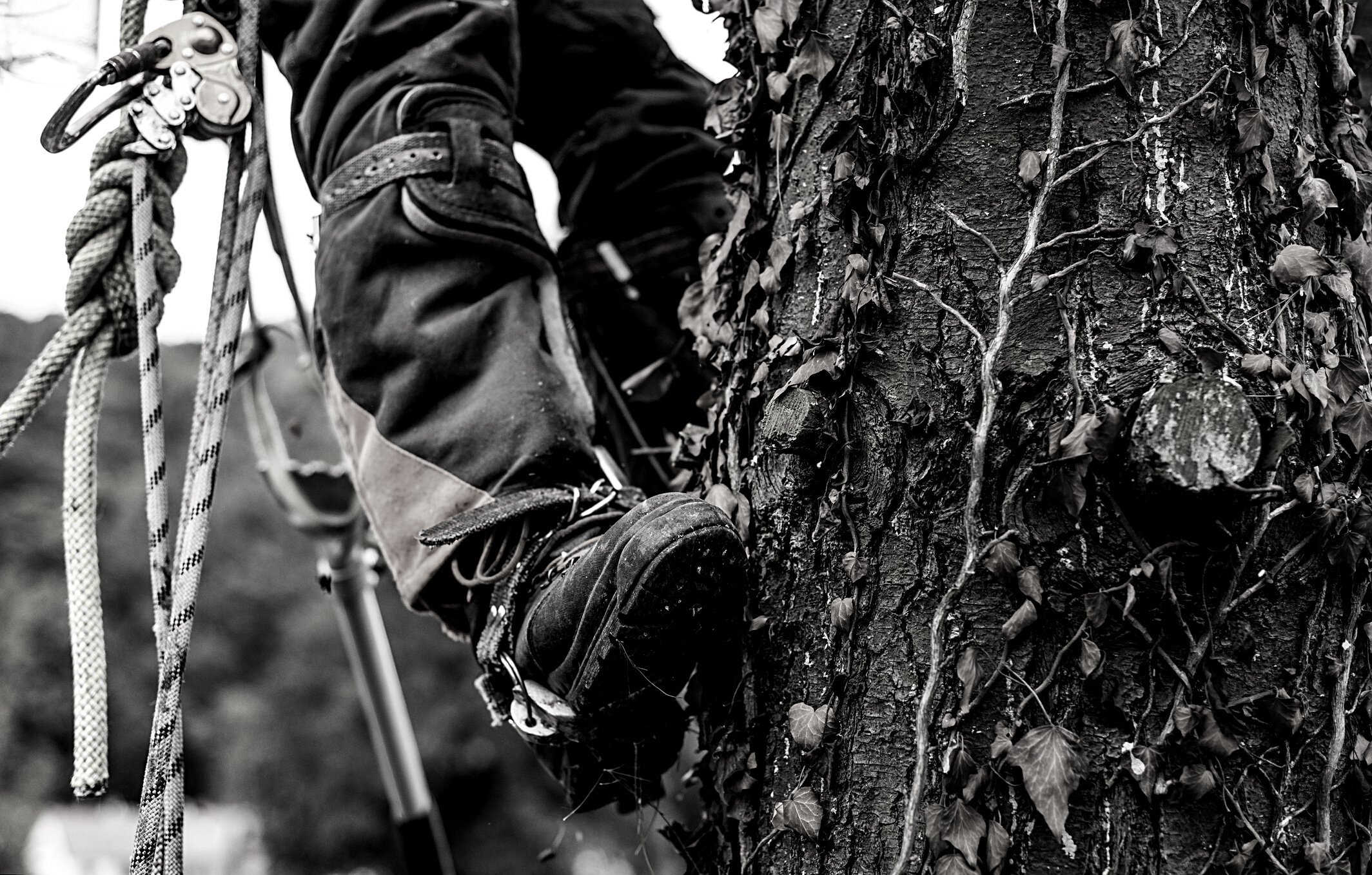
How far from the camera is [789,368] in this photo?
45.5 inches

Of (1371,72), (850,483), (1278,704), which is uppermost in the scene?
(1371,72)

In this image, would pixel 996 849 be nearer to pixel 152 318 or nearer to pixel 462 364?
pixel 462 364

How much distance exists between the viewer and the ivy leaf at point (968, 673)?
1.00m

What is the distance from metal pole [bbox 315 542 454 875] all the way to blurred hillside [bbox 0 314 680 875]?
7267mm

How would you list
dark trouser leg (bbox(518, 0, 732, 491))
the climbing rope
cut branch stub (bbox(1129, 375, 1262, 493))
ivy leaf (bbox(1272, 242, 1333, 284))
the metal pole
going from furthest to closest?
the metal pole < dark trouser leg (bbox(518, 0, 732, 491)) < the climbing rope < ivy leaf (bbox(1272, 242, 1333, 284)) < cut branch stub (bbox(1129, 375, 1262, 493))

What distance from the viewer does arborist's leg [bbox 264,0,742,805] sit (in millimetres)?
1272

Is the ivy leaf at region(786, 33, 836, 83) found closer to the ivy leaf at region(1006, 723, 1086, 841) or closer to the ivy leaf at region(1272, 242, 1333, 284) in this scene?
the ivy leaf at region(1272, 242, 1333, 284)

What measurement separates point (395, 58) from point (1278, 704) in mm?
1151

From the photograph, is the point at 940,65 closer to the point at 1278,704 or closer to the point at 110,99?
the point at 1278,704

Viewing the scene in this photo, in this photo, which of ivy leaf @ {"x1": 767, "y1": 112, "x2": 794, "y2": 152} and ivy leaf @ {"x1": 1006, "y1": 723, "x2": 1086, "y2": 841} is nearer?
ivy leaf @ {"x1": 1006, "y1": 723, "x2": 1086, "y2": 841}

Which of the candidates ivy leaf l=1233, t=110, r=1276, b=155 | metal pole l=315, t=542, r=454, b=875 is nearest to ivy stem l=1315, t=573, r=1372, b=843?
ivy leaf l=1233, t=110, r=1276, b=155

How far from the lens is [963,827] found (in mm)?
982

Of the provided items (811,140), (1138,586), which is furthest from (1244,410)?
(811,140)

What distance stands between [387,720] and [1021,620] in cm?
235
